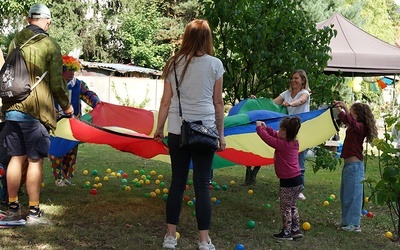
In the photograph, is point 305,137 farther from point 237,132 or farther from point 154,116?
point 154,116

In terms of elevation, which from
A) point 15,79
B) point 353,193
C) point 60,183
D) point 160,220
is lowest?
point 60,183

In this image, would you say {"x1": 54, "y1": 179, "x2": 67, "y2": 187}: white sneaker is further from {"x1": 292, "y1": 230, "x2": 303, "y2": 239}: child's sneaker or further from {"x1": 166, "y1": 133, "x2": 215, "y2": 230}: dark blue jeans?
{"x1": 292, "y1": 230, "x2": 303, "y2": 239}: child's sneaker

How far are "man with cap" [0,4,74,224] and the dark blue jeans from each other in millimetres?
1099

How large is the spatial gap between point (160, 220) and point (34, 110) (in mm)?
1449

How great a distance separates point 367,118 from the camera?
4.59 m

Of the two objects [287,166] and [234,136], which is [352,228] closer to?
[287,166]

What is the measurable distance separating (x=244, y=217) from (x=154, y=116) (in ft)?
5.68

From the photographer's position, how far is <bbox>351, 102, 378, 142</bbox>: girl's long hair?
4.56m

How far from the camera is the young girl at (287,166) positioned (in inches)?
166

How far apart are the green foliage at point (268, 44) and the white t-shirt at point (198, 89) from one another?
7.22ft

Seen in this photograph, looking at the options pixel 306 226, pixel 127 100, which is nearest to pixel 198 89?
pixel 306 226

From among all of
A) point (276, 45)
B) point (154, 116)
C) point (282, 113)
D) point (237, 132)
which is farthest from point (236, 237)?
point (276, 45)

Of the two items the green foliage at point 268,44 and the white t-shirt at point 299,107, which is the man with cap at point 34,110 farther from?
the white t-shirt at point 299,107

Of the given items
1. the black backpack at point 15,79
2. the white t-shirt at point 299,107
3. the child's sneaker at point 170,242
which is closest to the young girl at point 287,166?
the child's sneaker at point 170,242
